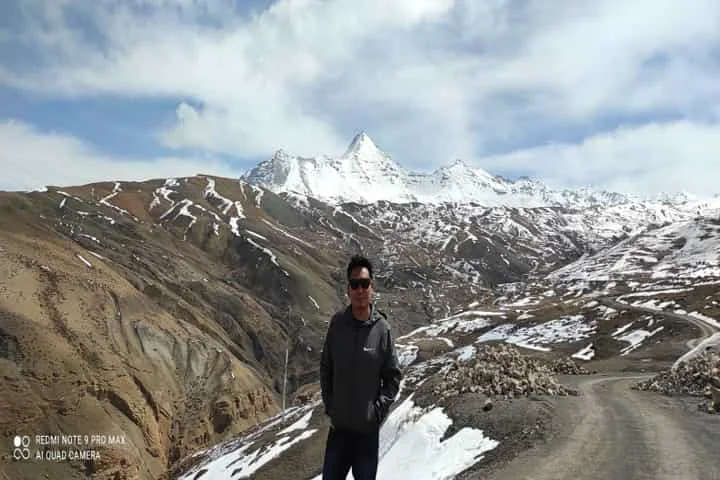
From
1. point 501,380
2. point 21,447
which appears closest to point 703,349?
point 501,380

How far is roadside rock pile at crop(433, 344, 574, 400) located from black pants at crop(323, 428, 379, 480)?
15.0 metres

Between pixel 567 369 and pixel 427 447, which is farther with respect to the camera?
pixel 567 369

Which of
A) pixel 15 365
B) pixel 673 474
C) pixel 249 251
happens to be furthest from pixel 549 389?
pixel 249 251

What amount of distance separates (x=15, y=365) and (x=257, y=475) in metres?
29.0

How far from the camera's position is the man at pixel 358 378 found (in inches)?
283

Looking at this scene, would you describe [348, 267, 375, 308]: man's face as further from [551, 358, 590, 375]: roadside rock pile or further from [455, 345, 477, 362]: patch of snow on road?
[551, 358, 590, 375]: roadside rock pile

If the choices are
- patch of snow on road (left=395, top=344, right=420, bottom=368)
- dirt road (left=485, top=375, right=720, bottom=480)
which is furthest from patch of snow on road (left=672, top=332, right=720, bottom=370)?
patch of snow on road (left=395, top=344, right=420, bottom=368)

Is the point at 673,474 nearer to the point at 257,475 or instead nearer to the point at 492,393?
the point at 492,393

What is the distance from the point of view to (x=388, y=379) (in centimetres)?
736

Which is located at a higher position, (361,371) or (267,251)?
(267,251)

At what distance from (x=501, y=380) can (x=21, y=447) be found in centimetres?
4010

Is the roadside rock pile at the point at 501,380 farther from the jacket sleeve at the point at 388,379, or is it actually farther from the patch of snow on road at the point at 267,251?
the patch of snow on road at the point at 267,251

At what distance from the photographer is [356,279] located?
24.3ft

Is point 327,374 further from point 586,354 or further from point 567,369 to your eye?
point 586,354
